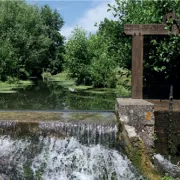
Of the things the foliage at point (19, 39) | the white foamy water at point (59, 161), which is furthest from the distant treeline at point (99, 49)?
the white foamy water at point (59, 161)

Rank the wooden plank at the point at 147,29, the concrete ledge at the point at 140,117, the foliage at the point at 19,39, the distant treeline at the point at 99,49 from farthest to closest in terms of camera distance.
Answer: the foliage at the point at 19,39 → the distant treeline at the point at 99,49 → the wooden plank at the point at 147,29 → the concrete ledge at the point at 140,117

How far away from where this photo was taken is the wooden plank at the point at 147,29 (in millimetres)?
9438

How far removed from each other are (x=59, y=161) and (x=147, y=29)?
4.34 meters

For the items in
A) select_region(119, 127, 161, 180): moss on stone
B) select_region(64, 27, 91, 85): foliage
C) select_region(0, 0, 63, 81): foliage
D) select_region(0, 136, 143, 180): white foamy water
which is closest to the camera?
select_region(119, 127, 161, 180): moss on stone

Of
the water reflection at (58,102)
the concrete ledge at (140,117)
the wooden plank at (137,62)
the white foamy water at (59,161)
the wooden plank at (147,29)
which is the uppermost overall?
the wooden plank at (147,29)

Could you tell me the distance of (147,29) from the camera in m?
9.48

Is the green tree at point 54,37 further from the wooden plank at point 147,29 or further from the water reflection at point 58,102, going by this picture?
the wooden plank at point 147,29

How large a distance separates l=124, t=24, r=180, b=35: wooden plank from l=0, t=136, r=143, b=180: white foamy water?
3.32 meters

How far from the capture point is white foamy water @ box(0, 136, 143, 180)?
7930 mm

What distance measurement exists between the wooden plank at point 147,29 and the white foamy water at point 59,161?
3.32m

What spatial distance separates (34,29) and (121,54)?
2690 centimetres

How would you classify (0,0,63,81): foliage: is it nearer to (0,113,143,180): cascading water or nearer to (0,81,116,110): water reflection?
(0,81,116,110): water reflection

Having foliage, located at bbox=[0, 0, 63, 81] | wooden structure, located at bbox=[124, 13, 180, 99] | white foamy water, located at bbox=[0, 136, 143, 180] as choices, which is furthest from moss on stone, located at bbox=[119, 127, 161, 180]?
foliage, located at bbox=[0, 0, 63, 81]

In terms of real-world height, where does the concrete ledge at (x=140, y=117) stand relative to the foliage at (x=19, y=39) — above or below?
below
